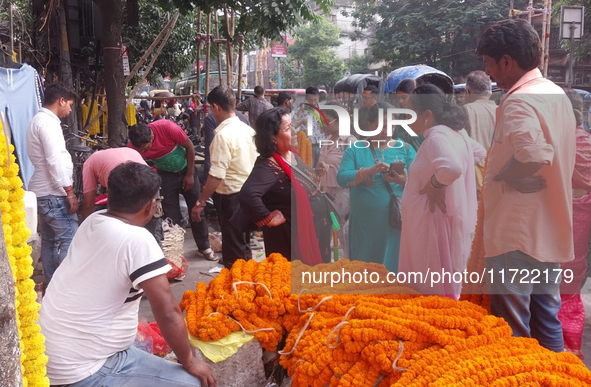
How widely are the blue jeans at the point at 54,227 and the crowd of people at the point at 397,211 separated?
1628mm

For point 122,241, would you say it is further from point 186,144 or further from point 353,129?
point 186,144

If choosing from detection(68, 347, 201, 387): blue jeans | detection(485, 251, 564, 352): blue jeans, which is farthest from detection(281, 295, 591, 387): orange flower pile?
detection(68, 347, 201, 387): blue jeans

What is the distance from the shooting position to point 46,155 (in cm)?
431

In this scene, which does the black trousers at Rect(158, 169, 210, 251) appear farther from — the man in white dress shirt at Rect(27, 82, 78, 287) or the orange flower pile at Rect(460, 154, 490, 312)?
the orange flower pile at Rect(460, 154, 490, 312)

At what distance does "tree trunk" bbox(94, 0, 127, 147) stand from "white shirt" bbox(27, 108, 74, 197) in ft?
6.55

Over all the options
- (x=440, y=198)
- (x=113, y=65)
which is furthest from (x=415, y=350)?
(x=113, y=65)

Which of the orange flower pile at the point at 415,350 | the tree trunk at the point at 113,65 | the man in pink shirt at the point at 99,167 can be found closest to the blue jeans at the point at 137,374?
the orange flower pile at the point at 415,350

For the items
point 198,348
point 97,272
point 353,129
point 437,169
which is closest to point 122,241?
point 97,272

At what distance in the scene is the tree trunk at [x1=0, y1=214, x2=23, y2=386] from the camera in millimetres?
1407

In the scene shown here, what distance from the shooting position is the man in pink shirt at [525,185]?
2.33 metres

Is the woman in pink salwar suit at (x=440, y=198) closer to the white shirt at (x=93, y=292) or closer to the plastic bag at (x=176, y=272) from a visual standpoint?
the white shirt at (x=93, y=292)

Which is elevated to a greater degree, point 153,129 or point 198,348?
point 153,129

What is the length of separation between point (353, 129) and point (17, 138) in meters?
4.82

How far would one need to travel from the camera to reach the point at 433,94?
2793mm
